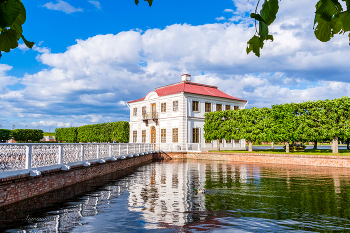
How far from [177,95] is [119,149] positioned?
1701 cm

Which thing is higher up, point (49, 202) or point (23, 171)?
point (23, 171)

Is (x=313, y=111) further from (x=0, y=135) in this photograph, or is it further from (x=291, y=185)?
(x=0, y=135)

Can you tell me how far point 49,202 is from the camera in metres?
9.13

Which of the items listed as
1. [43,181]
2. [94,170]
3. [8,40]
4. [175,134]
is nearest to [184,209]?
[43,181]

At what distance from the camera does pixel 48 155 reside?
424 inches

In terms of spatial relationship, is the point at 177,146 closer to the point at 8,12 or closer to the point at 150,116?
the point at 150,116

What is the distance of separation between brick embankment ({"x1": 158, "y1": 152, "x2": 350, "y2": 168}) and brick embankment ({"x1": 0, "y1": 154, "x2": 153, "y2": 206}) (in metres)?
14.6

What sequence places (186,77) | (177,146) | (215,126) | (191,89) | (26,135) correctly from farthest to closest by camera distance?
(26,135)
(186,77)
(191,89)
(177,146)
(215,126)

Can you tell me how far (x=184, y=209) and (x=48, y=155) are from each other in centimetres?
593

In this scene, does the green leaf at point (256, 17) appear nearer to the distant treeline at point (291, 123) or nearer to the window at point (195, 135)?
the distant treeline at point (291, 123)

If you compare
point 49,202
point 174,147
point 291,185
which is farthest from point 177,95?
point 49,202

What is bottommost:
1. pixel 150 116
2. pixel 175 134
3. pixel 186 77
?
pixel 175 134

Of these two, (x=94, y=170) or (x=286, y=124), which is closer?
(x=94, y=170)

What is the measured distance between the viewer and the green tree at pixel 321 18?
1421mm
